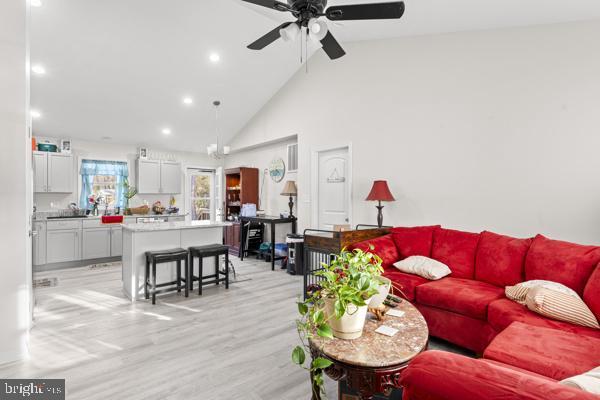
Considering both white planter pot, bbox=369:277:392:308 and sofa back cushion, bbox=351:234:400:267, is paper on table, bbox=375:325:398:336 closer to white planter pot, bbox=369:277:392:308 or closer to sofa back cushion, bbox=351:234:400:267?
white planter pot, bbox=369:277:392:308

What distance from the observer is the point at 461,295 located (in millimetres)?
2539

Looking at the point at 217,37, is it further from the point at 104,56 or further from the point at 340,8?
the point at 340,8

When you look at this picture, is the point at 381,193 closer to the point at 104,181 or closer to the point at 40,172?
the point at 104,181

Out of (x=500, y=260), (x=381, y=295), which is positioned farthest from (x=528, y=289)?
(x=381, y=295)

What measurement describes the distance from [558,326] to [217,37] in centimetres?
496

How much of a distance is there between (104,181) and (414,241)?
248 inches

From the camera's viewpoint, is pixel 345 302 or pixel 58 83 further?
pixel 58 83

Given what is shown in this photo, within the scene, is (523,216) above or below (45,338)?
above

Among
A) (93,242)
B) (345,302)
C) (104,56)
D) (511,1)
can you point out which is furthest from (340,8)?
(93,242)

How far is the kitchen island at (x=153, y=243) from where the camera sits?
388 centimetres

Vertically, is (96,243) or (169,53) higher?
(169,53)

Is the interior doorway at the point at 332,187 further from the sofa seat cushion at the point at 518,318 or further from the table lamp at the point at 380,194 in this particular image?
the sofa seat cushion at the point at 518,318

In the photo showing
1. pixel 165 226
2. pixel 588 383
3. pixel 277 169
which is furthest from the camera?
pixel 277 169

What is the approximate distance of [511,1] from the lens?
9.34 ft
